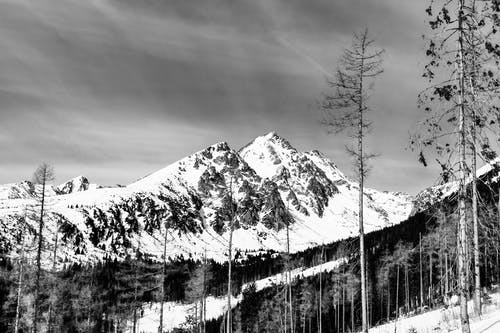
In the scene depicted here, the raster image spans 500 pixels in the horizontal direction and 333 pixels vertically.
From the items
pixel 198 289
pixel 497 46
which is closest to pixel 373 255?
pixel 198 289

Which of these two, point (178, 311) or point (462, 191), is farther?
point (178, 311)

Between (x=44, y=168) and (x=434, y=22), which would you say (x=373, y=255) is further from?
(x=434, y=22)

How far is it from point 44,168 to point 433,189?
77.3 feet

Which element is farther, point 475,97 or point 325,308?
point 325,308

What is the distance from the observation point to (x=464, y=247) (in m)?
12.8

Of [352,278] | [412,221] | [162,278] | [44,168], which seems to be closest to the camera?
[44,168]

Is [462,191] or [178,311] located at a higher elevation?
[462,191]

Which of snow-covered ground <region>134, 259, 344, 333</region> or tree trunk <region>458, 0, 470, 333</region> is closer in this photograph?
tree trunk <region>458, 0, 470, 333</region>

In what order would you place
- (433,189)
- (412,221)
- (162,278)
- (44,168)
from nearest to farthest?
(433,189), (44,168), (162,278), (412,221)

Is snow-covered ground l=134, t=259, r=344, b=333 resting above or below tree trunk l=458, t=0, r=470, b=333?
below

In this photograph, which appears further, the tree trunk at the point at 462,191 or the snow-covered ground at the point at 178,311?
the snow-covered ground at the point at 178,311

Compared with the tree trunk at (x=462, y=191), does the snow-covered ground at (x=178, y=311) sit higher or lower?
lower

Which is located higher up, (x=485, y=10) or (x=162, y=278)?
(x=485, y=10)

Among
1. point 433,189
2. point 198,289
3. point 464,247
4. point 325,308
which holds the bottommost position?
point 325,308
